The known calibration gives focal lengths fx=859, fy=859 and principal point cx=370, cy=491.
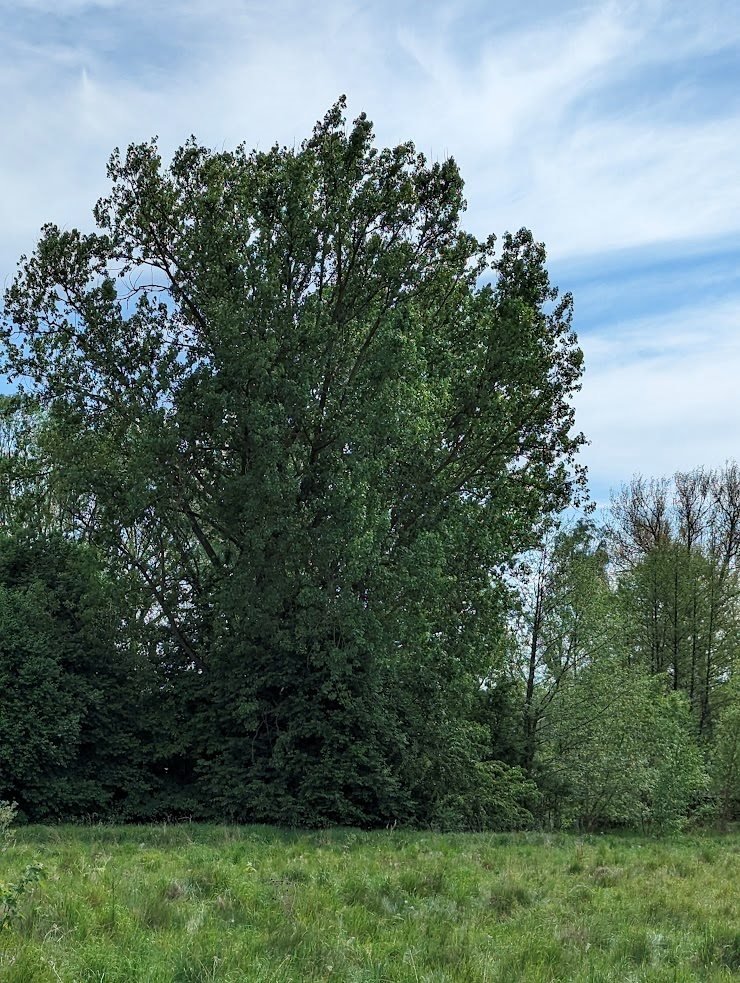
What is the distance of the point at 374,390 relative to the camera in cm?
1719

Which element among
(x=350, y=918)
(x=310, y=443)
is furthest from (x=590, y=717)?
(x=350, y=918)

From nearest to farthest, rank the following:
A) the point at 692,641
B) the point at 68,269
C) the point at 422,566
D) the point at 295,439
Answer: the point at 422,566
the point at 295,439
the point at 68,269
the point at 692,641

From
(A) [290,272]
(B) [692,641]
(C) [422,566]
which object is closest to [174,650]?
(C) [422,566]

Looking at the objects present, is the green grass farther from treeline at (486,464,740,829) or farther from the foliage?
treeline at (486,464,740,829)

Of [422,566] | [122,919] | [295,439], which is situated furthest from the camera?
[295,439]

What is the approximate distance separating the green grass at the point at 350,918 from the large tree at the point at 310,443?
7.01 meters

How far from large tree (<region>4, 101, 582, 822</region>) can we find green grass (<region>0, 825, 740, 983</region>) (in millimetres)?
7014

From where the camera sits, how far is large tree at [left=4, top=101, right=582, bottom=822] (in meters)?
16.9

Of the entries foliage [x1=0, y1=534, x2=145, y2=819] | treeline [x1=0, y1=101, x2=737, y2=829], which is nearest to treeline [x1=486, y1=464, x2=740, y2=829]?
treeline [x1=0, y1=101, x2=737, y2=829]

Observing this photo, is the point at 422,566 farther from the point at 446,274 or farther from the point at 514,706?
the point at 514,706

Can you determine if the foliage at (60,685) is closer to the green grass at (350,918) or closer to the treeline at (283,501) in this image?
the treeline at (283,501)

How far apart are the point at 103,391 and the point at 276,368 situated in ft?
16.2

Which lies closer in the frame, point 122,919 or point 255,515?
point 122,919

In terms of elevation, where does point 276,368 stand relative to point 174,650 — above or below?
above
